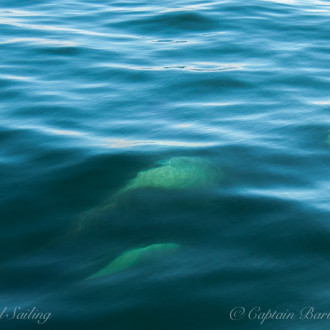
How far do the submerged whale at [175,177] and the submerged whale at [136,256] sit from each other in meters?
1.23

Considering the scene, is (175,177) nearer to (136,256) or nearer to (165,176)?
(165,176)

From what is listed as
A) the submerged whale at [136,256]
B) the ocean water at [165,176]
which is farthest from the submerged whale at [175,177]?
the submerged whale at [136,256]

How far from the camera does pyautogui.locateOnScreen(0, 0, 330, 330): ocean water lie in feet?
22.3

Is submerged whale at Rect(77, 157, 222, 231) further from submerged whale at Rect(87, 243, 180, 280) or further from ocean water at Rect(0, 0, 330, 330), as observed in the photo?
submerged whale at Rect(87, 243, 180, 280)

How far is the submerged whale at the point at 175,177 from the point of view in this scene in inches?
361

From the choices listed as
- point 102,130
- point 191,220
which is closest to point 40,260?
point 191,220

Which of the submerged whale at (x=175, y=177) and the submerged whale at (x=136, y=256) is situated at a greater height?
the submerged whale at (x=175, y=177)

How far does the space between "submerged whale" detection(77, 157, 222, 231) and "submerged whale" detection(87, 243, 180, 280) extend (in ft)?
4.04

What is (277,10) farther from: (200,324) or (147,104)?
(200,324)

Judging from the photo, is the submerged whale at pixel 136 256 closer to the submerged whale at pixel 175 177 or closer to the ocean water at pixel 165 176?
the ocean water at pixel 165 176

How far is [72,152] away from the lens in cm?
1016

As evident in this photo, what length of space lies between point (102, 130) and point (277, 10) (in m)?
9.94

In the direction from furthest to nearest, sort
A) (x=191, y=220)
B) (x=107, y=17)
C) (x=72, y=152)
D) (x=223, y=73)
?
(x=107, y=17)
(x=223, y=73)
(x=72, y=152)
(x=191, y=220)

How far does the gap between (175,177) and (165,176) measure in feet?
0.49
